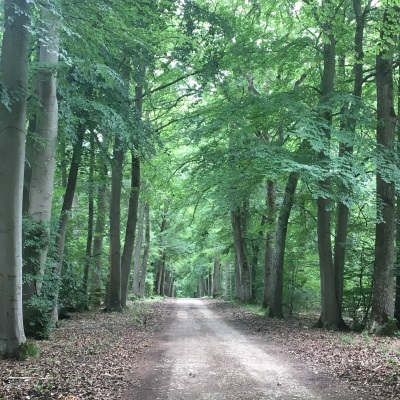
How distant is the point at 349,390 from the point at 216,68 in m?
9.47

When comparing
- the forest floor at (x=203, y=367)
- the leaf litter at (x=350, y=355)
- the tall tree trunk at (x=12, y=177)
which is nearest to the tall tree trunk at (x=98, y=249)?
the forest floor at (x=203, y=367)

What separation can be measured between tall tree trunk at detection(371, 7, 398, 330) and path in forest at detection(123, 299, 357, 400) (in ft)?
12.9

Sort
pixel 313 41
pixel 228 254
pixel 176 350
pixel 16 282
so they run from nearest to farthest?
pixel 16 282
pixel 176 350
pixel 313 41
pixel 228 254

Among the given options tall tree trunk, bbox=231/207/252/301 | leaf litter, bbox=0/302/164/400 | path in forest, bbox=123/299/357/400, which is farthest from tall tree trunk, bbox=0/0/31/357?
tall tree trunk, bbox=231/207/252/301

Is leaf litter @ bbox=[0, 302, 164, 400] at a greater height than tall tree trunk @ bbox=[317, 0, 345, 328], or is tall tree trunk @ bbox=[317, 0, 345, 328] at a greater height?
tall tree trunk @ bbox=[317, 0, 345, 328]

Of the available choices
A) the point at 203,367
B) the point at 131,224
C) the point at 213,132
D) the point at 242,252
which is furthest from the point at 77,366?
the point at 242,252

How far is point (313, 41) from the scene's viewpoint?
1391cm

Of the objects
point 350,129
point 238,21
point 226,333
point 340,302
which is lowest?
point 226,333

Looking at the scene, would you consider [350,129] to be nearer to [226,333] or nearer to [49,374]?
[226,333]

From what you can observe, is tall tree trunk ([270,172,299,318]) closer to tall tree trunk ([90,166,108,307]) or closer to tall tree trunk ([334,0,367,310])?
tall tree trunk ([334,0,367,310])

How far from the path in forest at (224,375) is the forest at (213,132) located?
2.61 m

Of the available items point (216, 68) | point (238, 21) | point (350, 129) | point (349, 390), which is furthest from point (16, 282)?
point (238, 21)

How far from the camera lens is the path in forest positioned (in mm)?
6012

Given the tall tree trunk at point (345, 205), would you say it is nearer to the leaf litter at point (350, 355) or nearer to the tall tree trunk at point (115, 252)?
the leaf litter at point (350, 355)
